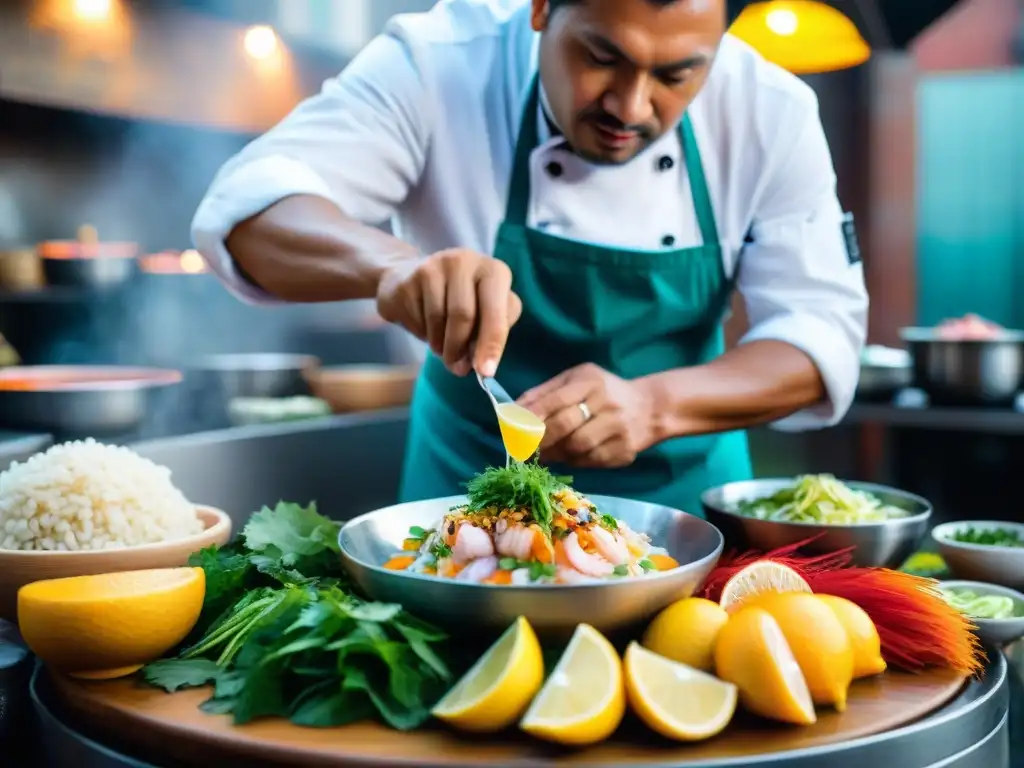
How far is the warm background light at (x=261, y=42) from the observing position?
4.58 meters

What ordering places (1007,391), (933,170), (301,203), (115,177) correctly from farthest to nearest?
(933,170)
(115,177)
(1007,391)
(301,203)

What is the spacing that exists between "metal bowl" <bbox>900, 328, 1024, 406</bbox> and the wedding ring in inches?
99.0

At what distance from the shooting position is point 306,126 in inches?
82.0

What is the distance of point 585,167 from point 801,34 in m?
1.27

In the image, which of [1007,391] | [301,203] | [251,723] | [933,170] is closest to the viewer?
[251,723]

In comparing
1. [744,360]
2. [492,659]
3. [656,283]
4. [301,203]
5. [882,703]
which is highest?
[301,203]

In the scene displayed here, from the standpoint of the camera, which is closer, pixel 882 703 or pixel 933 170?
pixel 882 703

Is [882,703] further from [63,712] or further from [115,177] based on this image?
[115,177]

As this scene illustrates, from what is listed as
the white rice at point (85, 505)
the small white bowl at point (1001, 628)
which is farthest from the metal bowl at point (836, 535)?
the white rice at point (85, 505)

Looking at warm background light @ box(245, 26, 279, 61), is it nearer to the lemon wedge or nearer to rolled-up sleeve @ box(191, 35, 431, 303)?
rolled-up sleeve @ box(191, 35, 431, 303)

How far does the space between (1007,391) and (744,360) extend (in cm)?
220

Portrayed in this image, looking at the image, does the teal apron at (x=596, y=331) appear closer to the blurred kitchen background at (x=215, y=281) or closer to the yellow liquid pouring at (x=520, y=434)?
the yellow liquid pouring at (x=520, y=434)

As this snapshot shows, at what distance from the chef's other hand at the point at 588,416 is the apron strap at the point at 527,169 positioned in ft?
1.65

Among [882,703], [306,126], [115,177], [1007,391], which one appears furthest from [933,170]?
[882,703]
